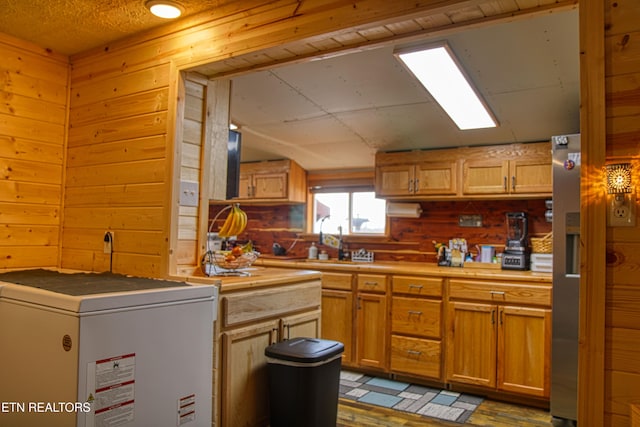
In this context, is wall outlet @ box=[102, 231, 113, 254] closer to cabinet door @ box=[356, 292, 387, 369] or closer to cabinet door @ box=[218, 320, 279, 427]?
cabinet door @ box=[218, 320, 279, 427]

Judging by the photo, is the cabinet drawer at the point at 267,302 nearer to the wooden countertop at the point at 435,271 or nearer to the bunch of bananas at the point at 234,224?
the bunch of bananas at the point at 234,224

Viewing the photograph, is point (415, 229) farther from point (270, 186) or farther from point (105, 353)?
point (105, 353)

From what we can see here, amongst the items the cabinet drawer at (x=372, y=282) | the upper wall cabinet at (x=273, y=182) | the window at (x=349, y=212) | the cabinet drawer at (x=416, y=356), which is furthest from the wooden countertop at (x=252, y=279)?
the upper wall cabinet at (x=273, y=182)

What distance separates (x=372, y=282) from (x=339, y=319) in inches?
18.5

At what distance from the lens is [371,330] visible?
4.02 metres

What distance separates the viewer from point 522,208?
416cm

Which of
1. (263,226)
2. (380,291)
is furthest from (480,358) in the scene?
(263,226)

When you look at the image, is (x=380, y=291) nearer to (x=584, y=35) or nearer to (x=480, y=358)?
(x=480, y=358)

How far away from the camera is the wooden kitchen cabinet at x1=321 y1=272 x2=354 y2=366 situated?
13.5 feet

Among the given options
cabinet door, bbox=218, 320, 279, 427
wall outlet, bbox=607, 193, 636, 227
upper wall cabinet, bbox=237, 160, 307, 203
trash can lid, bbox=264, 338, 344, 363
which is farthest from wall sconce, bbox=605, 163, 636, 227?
upper wall cabinet, bbox=237, 160, 307, 203

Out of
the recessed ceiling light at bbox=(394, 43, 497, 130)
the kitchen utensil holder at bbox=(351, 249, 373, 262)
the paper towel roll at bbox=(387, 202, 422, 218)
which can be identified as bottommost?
the kitchen utensil holder at bbox=(351, 249, 373, 262)

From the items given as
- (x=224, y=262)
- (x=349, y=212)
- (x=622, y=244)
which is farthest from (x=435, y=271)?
(x=622, y=244)

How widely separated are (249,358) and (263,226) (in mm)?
3150

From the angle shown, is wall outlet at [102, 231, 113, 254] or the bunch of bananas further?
the bunch of bananas
